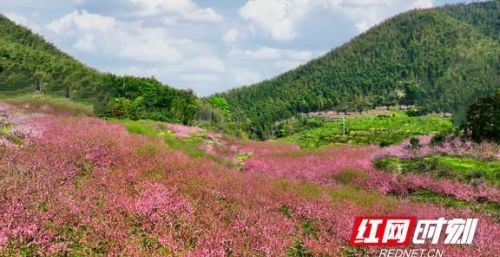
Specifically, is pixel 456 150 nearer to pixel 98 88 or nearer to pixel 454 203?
pixel 454 203

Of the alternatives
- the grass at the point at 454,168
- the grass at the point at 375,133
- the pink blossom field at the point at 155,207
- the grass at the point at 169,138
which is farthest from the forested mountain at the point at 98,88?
the pink blossom field at the point at 155,207

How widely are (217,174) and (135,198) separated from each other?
3845mm

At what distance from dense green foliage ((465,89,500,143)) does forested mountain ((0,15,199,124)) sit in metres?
41.5

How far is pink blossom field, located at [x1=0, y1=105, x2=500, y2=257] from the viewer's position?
760cm

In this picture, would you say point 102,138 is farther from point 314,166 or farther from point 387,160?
point 387,160

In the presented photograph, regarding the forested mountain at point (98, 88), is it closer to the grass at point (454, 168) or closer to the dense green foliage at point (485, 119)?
the dense green foliage at point (485, 119)

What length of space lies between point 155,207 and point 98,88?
229 feet

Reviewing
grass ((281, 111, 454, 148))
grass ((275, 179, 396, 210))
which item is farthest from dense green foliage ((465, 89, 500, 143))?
grass ((281, 111, 454, 148))

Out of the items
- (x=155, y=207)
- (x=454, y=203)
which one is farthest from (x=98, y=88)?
(x=155, y=207)

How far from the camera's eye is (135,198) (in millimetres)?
9438

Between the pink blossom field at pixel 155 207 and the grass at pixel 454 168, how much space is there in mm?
2103

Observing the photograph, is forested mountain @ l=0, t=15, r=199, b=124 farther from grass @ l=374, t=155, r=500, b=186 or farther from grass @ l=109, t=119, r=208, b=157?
grass @ l=374, t=155, r=500, b=186

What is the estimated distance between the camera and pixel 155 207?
920 centimetres

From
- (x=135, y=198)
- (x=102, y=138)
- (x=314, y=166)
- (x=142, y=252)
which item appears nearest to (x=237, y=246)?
(x=142, y=252)
